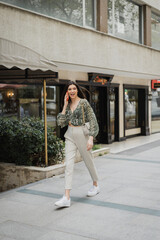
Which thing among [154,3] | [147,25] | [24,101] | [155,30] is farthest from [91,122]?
[155,30]

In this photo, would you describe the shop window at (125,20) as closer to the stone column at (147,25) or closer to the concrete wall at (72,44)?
the stone column at (147,25)

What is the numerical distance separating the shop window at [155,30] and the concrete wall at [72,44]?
2253 mm

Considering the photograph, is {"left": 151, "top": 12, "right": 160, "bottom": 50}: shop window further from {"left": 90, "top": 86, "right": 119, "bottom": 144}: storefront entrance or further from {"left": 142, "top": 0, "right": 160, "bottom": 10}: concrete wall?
{"left": 90, "top": 86, "right": 119, "bottom": 144}: storefront entrance

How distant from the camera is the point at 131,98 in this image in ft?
54.4

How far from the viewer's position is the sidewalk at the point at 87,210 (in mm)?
4258

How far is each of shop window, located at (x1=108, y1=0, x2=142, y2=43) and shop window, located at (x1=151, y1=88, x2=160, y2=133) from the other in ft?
12.4

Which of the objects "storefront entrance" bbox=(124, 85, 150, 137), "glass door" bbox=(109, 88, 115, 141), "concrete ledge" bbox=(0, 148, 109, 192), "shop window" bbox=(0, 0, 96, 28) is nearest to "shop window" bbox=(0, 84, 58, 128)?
"shop window" bbox=(0, 0, 96, 28)

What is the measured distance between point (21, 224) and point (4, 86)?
5.90 metres

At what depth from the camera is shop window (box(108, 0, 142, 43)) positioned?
44.5ft

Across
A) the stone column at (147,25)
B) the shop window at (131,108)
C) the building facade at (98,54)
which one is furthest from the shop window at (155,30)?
the shop window at (131,108)

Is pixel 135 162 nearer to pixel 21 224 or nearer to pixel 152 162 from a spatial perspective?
pixel 152 162

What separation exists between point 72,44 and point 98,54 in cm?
153

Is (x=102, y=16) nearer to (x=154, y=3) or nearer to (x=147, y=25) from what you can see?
(x=147, y=25)

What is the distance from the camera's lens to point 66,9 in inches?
426
